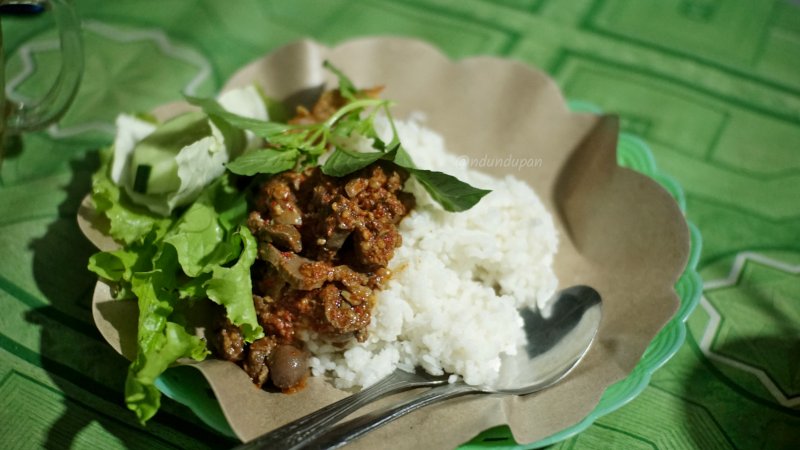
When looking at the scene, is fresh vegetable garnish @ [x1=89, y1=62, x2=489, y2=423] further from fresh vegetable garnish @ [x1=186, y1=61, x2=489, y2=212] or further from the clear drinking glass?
the clear drinking glass

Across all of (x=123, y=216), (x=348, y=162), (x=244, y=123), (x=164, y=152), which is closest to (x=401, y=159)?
(x=348, y=162)

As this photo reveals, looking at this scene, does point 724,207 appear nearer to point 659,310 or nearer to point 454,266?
point 659,310

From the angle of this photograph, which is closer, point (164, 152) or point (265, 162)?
point (265, 162)

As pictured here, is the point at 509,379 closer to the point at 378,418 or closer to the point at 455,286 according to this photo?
the point at 455,286

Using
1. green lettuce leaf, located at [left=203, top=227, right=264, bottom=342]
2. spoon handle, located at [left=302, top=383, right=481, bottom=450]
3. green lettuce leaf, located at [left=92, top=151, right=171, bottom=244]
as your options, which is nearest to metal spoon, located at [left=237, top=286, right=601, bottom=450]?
spoon handle, located at [left=302, top=383, right=481, bottom=450]

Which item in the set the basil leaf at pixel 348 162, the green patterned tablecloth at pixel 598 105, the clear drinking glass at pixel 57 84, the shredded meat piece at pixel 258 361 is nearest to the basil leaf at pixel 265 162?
the basil leaf at pixel 348 162

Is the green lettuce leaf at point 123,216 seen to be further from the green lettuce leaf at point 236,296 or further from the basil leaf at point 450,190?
the basil leaf at point 450,190

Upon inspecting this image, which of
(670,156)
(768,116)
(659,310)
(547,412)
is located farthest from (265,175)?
(768,116)
